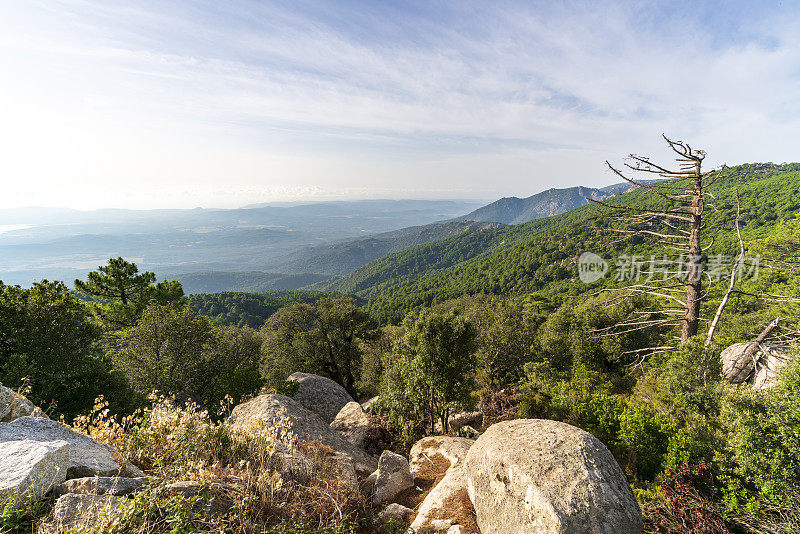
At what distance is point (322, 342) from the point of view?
33.0 meters

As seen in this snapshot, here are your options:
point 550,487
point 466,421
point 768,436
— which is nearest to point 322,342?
point 466,421

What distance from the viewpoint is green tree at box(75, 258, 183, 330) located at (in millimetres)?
25102

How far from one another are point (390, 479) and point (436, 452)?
287 cm

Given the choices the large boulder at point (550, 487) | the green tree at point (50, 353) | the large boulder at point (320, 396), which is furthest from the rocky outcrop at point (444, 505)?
the green tree at point (50, 353)

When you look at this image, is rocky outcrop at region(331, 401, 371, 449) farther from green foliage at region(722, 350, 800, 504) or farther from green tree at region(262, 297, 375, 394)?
green tree at region(262, 297, 375, 394)

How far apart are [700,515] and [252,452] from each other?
9.89m

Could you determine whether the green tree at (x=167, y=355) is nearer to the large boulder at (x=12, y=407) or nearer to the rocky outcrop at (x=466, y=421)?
the large boulder at (x=12, y=407)

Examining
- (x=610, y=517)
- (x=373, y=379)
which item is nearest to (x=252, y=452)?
(x=610, y=517)

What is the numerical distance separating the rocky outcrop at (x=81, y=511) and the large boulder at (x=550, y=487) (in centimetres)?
664

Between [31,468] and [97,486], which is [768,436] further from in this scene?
[31,468]

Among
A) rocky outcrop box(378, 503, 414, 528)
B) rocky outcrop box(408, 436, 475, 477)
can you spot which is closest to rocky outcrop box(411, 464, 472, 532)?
rocky outcrop box(378, 503, 414, 528)

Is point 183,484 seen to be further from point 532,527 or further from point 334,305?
point 334,305

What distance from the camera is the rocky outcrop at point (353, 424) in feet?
48.5

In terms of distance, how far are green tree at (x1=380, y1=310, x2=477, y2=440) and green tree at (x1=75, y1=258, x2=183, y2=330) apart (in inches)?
1034
